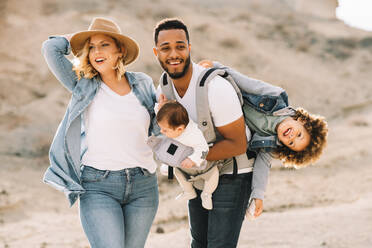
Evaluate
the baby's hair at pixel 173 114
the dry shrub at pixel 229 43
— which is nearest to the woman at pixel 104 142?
the baby's hair at pixel 173 114

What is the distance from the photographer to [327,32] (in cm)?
2180

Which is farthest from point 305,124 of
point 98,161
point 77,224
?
point 77,224

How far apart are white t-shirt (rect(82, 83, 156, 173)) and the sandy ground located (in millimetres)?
2719

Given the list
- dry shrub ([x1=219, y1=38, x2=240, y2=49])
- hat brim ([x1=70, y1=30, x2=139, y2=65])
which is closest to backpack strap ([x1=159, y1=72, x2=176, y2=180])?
hat brim ([x1=70, y1=30, x2=139, y2=65])

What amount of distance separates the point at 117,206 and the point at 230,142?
872 millimetres

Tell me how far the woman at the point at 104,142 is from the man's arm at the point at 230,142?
0.51 metres

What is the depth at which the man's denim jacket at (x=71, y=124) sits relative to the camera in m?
2.81

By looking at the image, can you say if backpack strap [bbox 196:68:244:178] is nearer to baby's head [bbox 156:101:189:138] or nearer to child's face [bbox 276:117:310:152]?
baby's head [bbox 156:101:189:138]

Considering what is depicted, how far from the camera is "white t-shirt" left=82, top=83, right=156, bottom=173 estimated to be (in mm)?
2846

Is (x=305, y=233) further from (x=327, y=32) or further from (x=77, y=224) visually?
(x=327, y=32)

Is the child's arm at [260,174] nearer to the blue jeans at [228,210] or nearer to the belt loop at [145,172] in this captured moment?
the blue jeans at [228,210]

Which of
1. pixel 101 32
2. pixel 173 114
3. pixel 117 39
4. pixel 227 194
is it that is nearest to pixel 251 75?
pixel 117 39

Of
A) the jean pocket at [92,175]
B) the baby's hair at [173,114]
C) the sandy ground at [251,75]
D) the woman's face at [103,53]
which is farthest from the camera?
the sandy ground at [251,75]

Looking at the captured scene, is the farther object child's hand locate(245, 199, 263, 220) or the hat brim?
the hat brim
